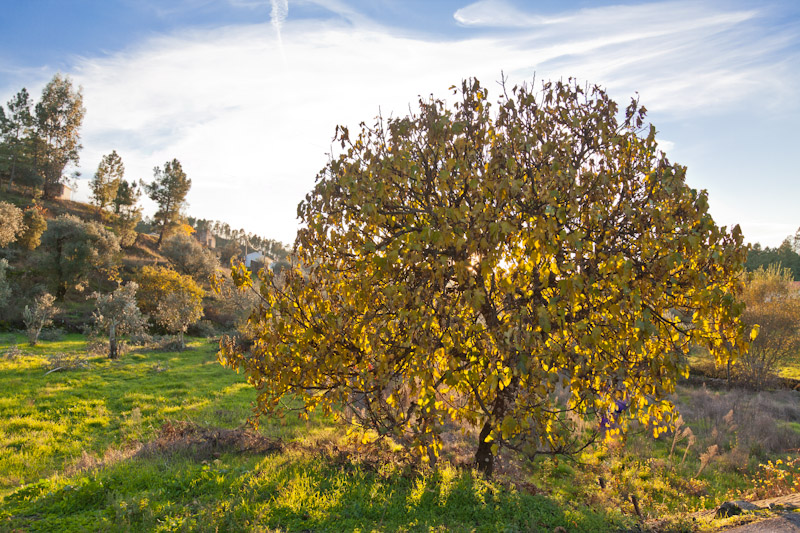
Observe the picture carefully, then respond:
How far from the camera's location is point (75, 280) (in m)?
36.9

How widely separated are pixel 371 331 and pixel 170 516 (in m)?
3.47

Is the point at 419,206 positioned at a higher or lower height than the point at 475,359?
higher

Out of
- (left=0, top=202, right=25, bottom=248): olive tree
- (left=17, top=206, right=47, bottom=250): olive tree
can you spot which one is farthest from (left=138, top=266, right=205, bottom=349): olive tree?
(left=17, top=206, right=47, bottom=250): olive tree

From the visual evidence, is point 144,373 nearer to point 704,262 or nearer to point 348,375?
point 348,375

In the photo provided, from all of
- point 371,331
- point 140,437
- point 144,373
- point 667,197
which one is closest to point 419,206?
point 371,331

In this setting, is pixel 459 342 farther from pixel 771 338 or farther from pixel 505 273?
pixel 771 338

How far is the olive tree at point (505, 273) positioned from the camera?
15.3 ft

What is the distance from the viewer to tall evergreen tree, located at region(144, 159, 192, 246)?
58.8 m

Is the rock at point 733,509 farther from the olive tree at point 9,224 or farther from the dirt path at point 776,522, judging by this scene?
the olive tree at point 9,224

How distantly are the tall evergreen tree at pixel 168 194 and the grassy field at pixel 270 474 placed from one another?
1834 inches

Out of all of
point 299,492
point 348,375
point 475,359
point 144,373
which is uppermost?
point 475,359

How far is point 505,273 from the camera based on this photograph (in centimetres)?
632

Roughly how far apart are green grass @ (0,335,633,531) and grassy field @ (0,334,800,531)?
3 cm

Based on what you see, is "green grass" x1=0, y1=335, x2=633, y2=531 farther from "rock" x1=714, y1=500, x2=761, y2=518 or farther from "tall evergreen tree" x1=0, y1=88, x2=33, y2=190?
"tall evergreen tree" x1=0, y1=88, x2=33, y2=190
